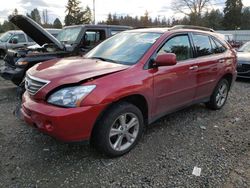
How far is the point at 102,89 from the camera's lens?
3.09 metres

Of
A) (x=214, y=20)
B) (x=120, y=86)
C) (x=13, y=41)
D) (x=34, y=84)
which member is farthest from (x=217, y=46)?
(x=214, y=20)

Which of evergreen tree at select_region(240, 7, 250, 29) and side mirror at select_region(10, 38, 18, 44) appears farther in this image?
evergreen tree at select_region(240, 7, 250, 29)

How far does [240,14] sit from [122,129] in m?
59.0

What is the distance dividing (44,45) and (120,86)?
193 inches

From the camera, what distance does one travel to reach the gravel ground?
303 cm

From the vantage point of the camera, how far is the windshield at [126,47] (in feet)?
12.6

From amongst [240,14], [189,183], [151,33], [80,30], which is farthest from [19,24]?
[240,14]

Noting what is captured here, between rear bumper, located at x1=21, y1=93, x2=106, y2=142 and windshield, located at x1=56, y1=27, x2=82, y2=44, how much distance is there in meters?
4.76

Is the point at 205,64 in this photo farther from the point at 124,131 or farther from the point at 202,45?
the point at 124,131

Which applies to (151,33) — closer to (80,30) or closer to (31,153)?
(31,153)

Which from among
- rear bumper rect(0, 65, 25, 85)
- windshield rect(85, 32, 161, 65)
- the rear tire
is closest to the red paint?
windshield rect(85, 32, 161, 65)

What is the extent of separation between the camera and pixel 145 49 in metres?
3.85

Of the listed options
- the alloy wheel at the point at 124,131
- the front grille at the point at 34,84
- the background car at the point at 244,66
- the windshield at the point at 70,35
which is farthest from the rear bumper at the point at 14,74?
the background car at the point at 244,66

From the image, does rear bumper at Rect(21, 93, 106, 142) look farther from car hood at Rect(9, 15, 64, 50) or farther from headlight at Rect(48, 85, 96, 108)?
car hood at Rect(9, 15, 64, 50)
